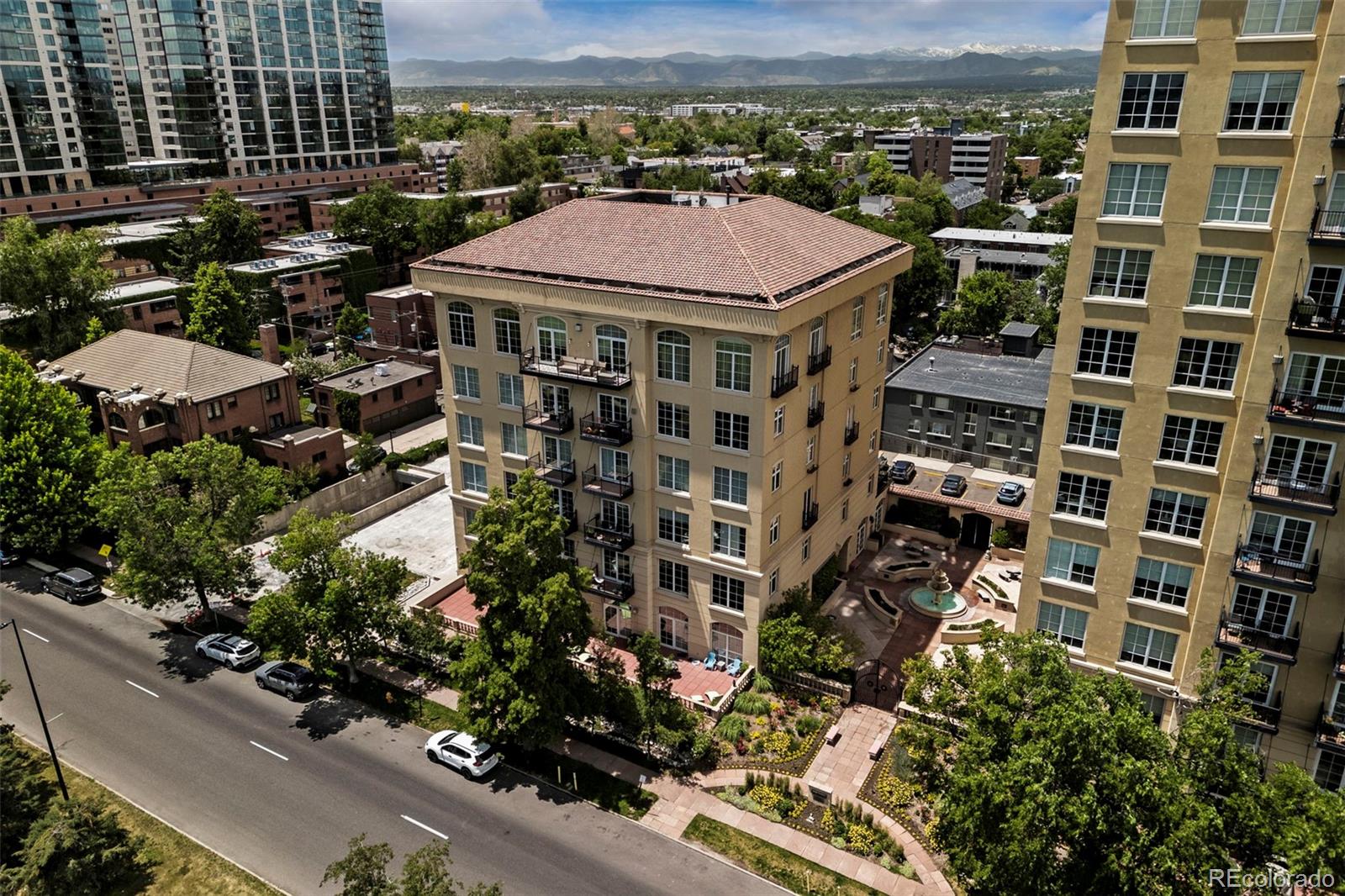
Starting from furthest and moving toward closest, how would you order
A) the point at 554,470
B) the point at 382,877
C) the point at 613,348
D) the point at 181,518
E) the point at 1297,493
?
the point at 554,470, the point at 181,518, the point at 613,348, the point at 1297,493, the point at 382,877

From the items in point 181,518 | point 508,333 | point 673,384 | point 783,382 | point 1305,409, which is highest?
point 1305,409

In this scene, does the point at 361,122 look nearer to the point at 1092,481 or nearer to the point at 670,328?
the point at 670,328

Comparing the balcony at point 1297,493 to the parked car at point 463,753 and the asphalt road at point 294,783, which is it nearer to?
the asphalt road at point 294,783

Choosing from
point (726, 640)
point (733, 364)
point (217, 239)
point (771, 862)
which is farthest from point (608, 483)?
point (217, 239)

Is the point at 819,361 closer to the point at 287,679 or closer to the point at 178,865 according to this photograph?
the point at 287,679

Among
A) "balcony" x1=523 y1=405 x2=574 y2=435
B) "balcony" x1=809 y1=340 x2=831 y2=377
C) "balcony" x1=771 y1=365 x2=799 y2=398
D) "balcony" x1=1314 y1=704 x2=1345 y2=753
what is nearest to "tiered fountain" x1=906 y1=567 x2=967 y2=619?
"balcony" x1=809 y1=340 x2=831 y2=377

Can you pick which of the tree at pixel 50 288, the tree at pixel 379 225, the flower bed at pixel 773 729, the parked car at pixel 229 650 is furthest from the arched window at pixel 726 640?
the tree at pixel 379 225

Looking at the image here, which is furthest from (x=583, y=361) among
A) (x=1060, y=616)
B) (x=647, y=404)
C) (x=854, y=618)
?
(x=1060, y=616)
